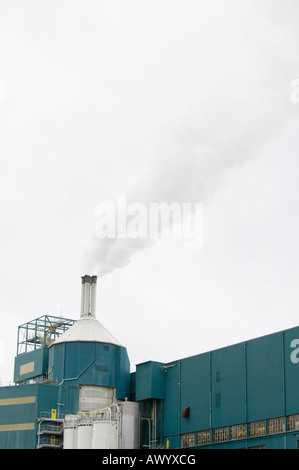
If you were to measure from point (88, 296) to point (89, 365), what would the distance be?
1022cm

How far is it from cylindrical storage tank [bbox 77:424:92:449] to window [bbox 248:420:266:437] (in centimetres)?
1956

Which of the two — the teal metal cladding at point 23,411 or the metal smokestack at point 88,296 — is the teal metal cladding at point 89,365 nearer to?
the teal metal cladding at point 23,411

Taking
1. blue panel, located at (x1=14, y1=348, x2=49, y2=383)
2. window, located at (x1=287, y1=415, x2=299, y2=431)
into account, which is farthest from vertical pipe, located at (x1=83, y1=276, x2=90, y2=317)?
window, located at (x1=287, y1=415, x2=299, y2=431)

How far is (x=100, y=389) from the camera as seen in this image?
Answer: 9712 cm

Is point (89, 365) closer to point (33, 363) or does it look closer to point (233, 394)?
point (33, 363)

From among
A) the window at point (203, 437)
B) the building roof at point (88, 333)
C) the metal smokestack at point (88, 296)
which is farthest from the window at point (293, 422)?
the metal smokestack at point (88, 296)

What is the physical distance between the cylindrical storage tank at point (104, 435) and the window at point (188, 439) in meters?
8.18

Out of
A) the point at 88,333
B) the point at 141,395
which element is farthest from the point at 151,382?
the point at 88,333
